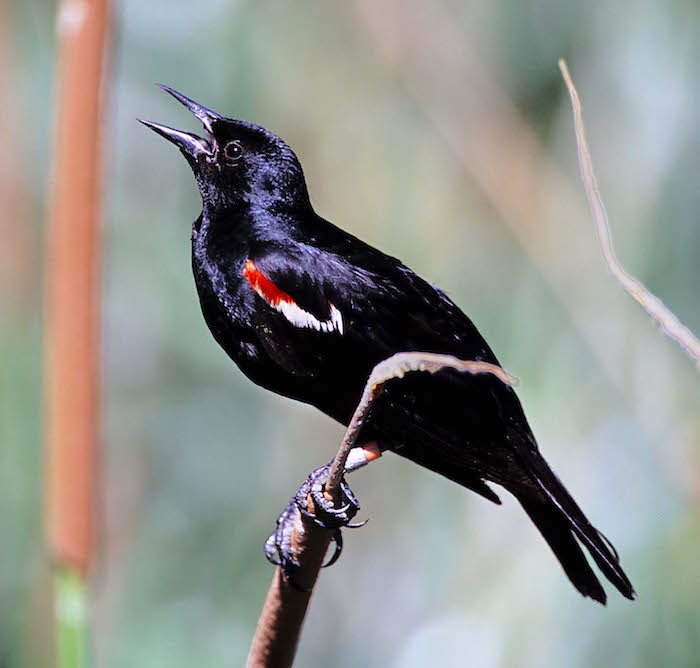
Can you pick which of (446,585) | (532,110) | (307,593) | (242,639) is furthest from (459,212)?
(307,593)

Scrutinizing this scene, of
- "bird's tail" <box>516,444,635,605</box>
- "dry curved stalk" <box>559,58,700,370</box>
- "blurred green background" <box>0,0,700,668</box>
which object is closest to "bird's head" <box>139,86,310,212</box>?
"blurred green background" <box>0,0,700,668</box>

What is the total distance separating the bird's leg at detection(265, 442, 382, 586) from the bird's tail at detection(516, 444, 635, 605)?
0.80ft

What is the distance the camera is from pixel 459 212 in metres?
2.21

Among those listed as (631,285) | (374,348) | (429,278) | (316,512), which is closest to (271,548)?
(374,348)

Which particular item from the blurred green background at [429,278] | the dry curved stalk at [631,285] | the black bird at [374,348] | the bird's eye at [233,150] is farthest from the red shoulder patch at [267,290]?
the dry curved stalk at [631,285]

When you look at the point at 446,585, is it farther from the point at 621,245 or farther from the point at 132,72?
the point at 132,72

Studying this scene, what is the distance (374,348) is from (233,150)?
479 mm

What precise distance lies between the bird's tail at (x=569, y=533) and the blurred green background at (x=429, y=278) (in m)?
0.39

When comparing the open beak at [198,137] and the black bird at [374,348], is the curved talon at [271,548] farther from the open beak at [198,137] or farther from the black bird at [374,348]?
the open beak at [198,137]

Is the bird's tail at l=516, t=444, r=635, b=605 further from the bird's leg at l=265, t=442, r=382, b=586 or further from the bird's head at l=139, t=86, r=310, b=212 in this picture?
the bird's head at l=139, t=86, r=310, b=212

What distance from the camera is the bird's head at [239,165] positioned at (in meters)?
1.68

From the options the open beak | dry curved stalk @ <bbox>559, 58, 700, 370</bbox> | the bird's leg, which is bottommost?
the bird's leg

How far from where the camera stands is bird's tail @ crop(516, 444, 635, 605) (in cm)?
132

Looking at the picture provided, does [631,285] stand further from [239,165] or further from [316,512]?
[239,165]
